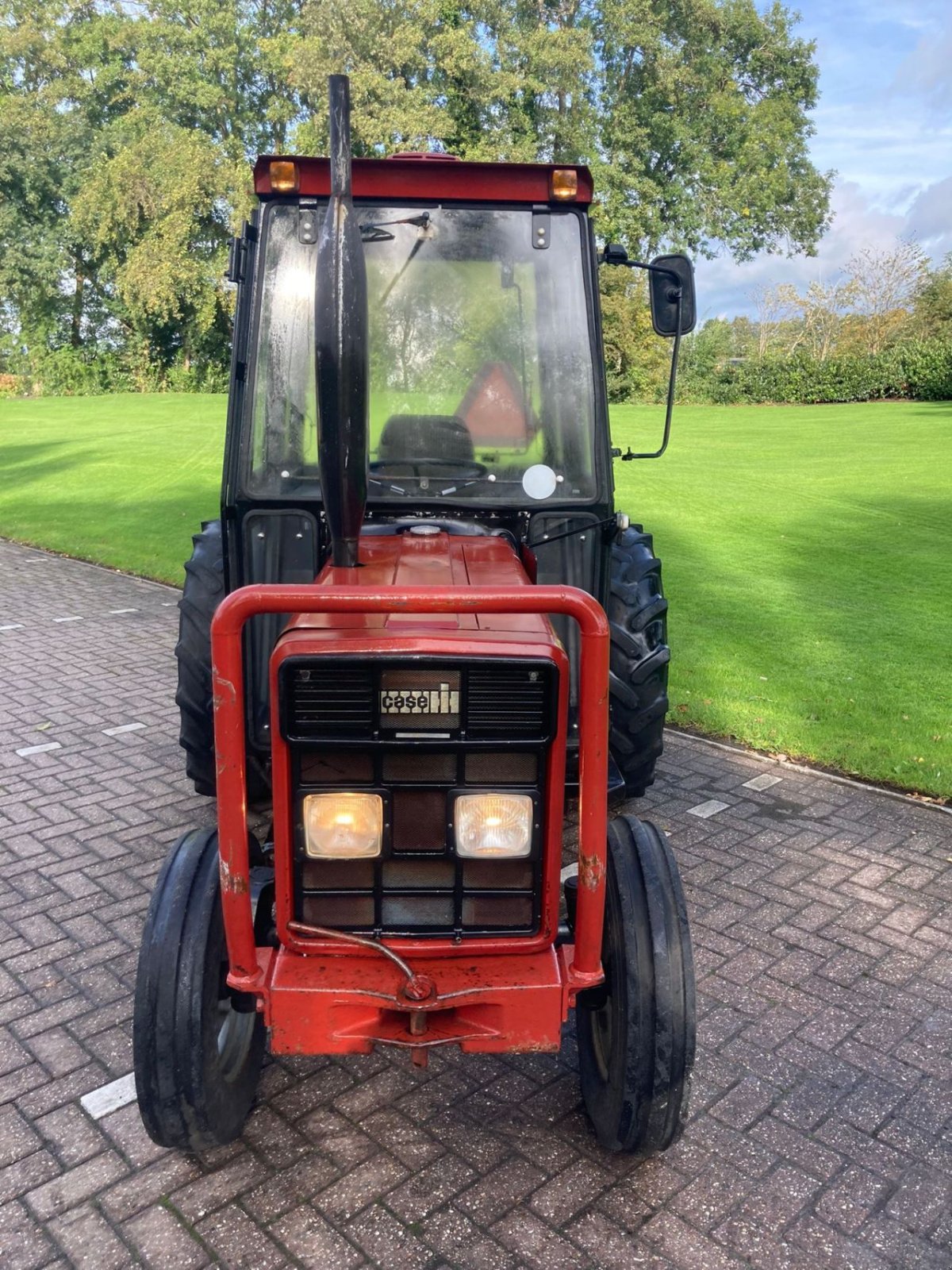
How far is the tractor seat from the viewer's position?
3955 mm

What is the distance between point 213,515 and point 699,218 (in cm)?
3149

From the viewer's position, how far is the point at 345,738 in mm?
2527

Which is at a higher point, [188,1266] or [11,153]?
[11,153]

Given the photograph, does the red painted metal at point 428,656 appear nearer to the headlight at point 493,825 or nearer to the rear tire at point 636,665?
the headlight at point 493,825

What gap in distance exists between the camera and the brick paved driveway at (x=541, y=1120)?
262 cm

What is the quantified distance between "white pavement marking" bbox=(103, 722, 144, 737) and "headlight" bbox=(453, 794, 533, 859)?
13.2 ft

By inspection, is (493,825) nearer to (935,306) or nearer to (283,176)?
(283,176)

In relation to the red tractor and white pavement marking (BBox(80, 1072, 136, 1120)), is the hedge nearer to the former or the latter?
the red tractor

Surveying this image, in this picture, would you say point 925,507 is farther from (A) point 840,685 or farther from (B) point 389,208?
(B) point 389,208

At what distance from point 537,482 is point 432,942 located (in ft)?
6.08

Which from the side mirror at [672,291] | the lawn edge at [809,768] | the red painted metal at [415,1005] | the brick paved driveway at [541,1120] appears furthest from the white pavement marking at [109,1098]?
the lawn edge at [809,768]

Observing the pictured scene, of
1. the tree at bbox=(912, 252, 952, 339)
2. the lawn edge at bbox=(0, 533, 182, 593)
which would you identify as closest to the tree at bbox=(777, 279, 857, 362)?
the tree at bbox=(912, 252, 952, 339)

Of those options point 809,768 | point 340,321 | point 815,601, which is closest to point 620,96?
point 815,601

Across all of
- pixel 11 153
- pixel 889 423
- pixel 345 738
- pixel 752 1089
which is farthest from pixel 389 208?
pixel 11 153
